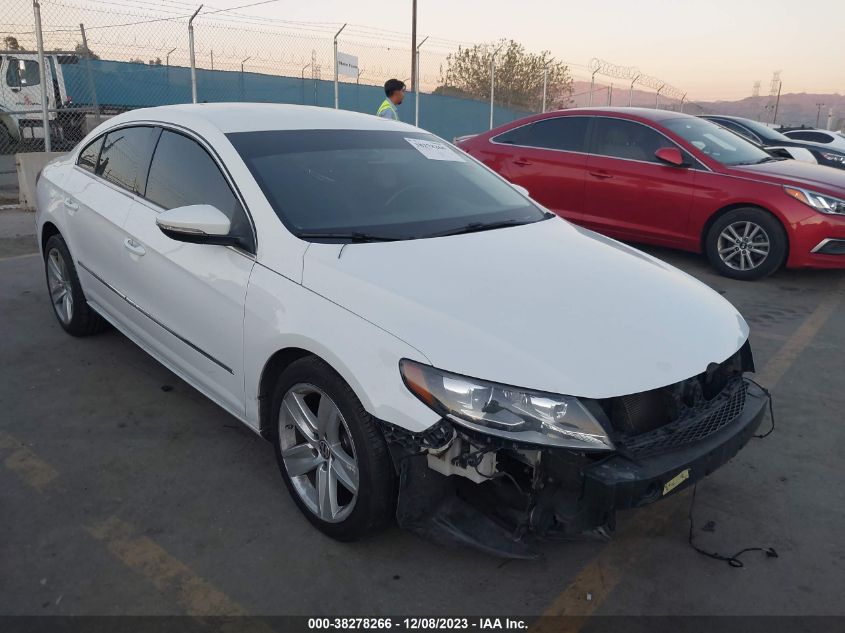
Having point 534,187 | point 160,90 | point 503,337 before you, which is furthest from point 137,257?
point 160,90

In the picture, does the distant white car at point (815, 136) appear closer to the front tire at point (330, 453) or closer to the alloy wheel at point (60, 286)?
the alloy wheel at point (60, 286)

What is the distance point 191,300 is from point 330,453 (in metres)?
1.02

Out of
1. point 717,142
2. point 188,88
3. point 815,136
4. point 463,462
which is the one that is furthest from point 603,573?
point 188,88

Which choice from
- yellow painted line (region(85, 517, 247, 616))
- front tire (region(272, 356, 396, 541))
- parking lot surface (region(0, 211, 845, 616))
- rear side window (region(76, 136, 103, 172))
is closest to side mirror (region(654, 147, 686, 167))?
parking lot surface (region(0, 211, 845, 616))

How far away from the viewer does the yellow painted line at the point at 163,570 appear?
2.38 meters

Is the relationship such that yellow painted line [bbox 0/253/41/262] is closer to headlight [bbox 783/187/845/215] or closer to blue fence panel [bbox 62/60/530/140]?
headlight [bbox 783/187/845/215]

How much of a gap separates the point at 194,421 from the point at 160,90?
1763cm

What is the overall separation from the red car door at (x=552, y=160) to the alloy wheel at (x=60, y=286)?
483 cm

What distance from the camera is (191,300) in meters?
3.13

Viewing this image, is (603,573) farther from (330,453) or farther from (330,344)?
(330,344)

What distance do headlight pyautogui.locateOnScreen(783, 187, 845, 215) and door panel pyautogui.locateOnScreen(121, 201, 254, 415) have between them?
17.9 feet

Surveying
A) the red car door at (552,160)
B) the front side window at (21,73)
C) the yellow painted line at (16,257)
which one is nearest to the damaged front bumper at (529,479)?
the red car door at (552,160)

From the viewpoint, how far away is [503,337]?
229 centimetres

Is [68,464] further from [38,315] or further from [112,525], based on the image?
[38,315]
